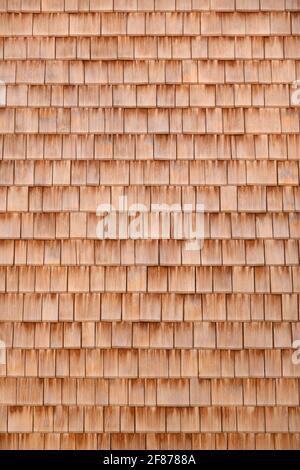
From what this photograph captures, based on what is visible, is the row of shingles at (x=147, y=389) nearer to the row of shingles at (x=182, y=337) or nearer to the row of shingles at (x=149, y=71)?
the row of shingles at (x=182, y=337)

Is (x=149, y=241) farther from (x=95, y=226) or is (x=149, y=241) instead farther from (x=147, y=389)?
(x=147, y=389)

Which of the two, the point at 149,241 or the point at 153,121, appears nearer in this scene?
the point at 149,241

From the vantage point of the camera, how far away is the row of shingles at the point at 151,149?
4.67 m

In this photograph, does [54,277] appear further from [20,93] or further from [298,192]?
[298,192]

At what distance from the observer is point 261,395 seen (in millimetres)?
4461

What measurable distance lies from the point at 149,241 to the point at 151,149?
2.21ft

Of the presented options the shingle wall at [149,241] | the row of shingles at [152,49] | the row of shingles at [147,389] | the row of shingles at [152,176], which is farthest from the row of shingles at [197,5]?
the row of shingles at [147,389]

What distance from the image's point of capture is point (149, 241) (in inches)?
181

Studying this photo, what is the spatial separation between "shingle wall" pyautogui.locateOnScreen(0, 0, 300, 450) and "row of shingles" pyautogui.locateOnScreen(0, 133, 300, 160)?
0.03 ft

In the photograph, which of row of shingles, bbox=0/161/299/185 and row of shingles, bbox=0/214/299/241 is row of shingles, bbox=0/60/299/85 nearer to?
row of shingles, bbox=0/161/299/185

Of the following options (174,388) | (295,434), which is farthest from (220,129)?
(295,434)

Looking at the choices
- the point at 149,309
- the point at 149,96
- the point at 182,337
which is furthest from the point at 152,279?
the point at 149,96

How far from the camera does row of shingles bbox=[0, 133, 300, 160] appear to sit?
467 cm

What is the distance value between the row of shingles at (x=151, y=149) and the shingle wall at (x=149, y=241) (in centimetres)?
1
